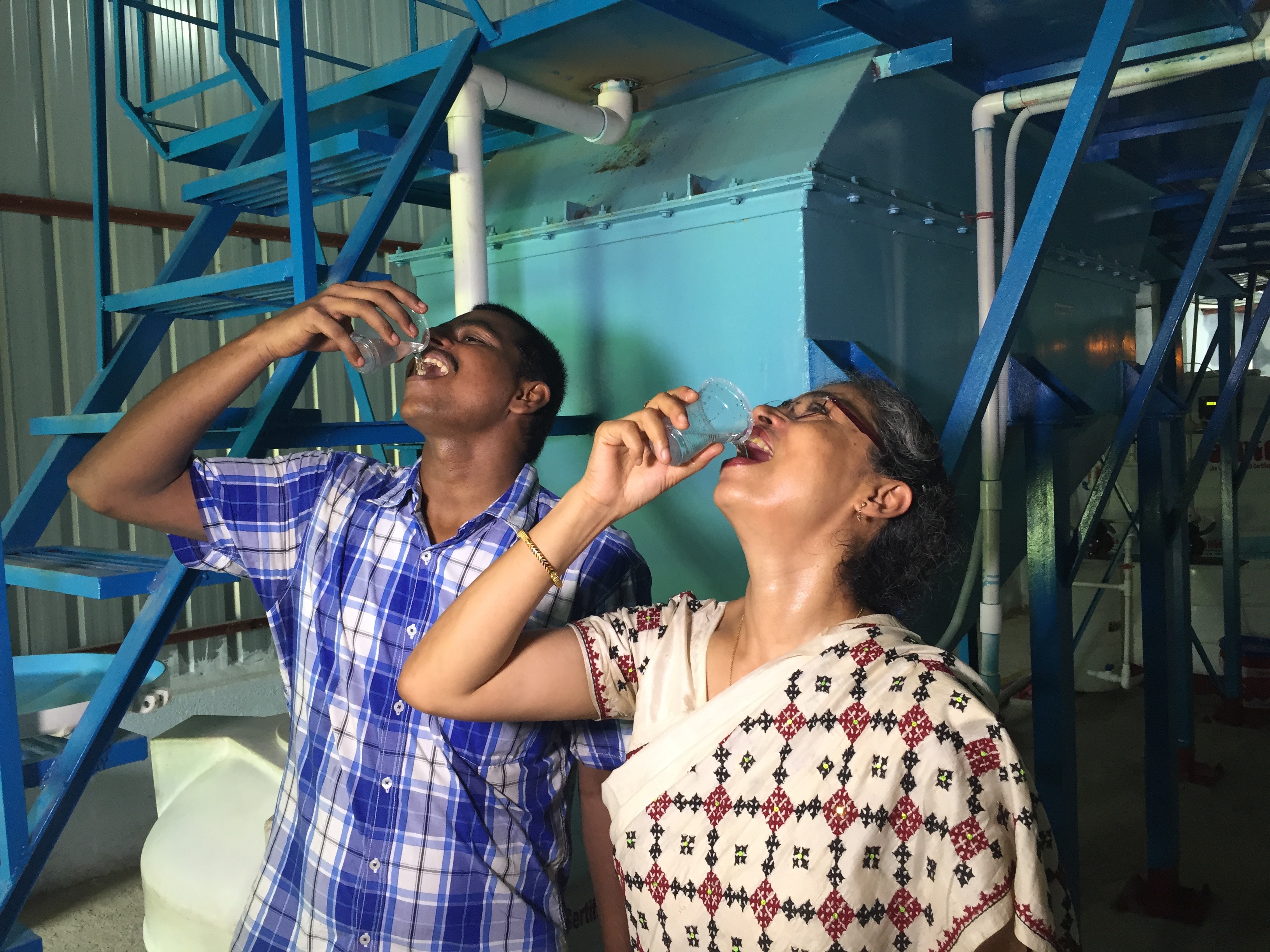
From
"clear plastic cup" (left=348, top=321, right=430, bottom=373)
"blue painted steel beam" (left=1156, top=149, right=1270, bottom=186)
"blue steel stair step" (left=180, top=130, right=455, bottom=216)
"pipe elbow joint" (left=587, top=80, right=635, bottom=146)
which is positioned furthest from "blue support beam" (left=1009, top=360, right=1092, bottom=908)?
"blue painted steel beam" (left=1156, top=149, right=1270, bottom=186)

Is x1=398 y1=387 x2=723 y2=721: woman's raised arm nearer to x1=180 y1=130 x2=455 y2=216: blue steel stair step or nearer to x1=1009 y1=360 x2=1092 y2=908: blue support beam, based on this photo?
x1=180 y1=130 x2=455 y2=216: blue steel stair step

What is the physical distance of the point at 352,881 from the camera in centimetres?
174

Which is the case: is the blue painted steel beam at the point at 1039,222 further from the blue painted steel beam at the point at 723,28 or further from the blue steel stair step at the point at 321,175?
the blue steel stair step at the point at 321,175

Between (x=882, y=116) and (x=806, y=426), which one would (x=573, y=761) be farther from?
(x=882, y=116)

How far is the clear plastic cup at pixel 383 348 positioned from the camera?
1.94 metres

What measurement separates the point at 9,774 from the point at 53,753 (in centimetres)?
23

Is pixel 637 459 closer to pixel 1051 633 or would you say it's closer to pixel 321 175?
pixel 321 175

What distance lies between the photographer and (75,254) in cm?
502

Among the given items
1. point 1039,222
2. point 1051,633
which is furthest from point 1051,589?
point 1039,222

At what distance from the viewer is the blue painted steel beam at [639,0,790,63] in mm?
2680

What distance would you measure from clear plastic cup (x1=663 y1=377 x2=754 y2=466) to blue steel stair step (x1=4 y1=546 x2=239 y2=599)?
3.79 ft

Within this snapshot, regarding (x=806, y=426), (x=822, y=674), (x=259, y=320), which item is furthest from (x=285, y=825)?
(x=259, y=320)

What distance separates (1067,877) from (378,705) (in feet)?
7.87

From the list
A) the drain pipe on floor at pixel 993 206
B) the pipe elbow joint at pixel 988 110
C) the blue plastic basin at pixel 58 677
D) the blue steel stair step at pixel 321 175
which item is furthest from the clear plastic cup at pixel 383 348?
the pipe elbow joint at pixel 988 110
